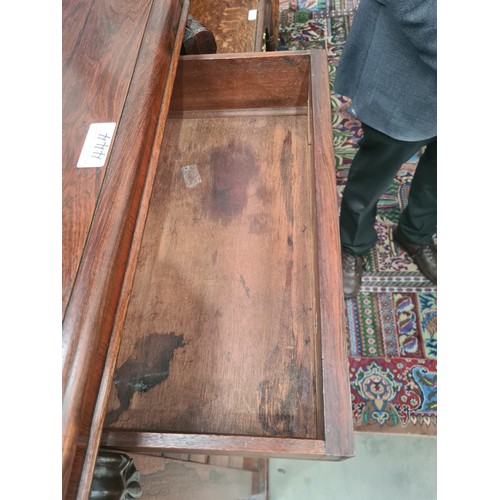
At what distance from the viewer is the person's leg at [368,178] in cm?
84

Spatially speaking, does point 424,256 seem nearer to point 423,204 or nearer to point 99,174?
point 423,204

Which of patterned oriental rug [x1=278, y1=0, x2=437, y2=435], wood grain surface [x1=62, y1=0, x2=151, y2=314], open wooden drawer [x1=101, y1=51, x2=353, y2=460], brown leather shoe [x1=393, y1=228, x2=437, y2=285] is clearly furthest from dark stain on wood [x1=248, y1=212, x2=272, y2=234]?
brown leather shoe [x1=393, y1=228, x2=437, y2=285]

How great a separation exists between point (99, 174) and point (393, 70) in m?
0.57

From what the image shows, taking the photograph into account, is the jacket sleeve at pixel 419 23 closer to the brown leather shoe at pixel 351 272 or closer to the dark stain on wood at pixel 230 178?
the dark stain on wood at pixel 230 178

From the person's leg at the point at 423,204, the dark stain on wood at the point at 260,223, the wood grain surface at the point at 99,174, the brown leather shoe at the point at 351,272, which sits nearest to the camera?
the wood grain surface at the point at 99,174

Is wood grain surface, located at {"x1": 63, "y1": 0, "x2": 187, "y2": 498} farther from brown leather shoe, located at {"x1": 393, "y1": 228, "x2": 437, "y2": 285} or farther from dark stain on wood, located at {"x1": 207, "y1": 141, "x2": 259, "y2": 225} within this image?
brown leather shoe, located at {"x1": 393, "y1": 228, "x2": 437, "y2": 285}

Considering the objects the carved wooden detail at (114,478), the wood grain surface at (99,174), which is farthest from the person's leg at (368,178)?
the carved wooden detail at (114,478)

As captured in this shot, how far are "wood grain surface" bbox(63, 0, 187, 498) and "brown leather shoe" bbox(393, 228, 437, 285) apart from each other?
3.21ft

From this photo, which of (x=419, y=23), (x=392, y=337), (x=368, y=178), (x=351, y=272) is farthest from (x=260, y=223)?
(x=392, y=337)

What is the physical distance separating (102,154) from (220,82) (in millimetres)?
477

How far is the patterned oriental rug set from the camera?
109 centimetres

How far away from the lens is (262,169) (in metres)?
0.88
